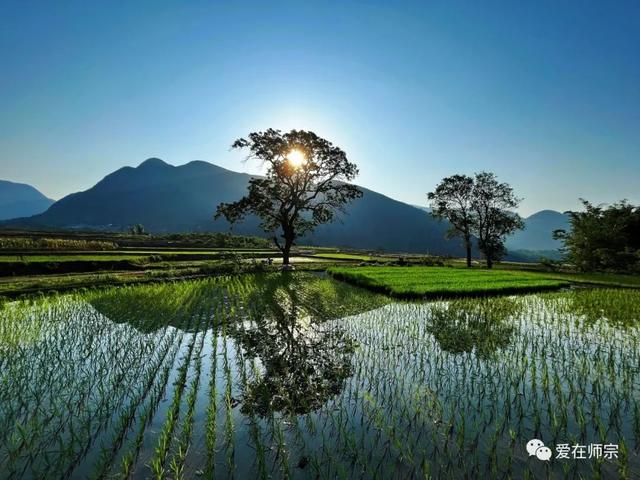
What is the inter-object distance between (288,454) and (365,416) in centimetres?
216

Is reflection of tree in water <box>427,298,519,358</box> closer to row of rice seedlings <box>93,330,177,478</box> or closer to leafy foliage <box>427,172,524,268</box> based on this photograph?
row of rice seedlings <box>93,330,177,478</box>

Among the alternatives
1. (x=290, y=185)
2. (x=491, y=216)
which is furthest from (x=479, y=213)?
(x=290, y=185)

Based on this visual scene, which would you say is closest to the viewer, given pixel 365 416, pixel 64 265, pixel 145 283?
pixel 365 416

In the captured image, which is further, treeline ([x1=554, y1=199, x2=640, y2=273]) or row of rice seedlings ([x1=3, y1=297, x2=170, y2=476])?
treeline ([x1=554, y1=199, x2=640, y2=273])

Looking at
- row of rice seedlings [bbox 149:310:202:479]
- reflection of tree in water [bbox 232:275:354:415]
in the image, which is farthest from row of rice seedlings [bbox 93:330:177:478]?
reflection of tree in water [bbox 232:275:354:415]

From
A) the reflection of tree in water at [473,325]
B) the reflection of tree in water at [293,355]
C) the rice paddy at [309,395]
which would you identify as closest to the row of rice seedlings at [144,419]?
the rice paddy at [309,395]

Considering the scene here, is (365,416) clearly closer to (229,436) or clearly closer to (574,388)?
(229,436)

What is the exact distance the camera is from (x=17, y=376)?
9.66 metres

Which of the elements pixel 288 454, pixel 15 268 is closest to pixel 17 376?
pixel 288 454

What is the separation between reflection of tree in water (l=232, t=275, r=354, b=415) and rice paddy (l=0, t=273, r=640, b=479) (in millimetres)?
69

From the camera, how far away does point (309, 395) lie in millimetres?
8836

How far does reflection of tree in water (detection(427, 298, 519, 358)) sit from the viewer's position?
13.2m

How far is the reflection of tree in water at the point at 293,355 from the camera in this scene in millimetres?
8625

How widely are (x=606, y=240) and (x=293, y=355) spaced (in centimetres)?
5599
